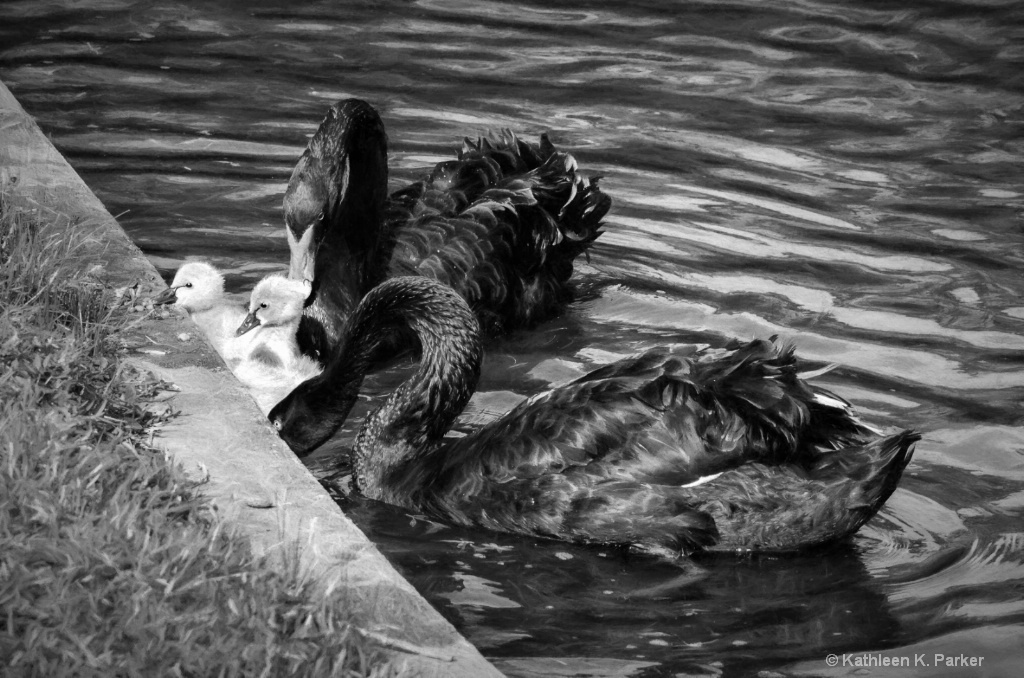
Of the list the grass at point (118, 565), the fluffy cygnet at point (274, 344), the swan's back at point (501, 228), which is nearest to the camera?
the grass at point (118, 565)

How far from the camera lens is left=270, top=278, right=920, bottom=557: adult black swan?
4652mm

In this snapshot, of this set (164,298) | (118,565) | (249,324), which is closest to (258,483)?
(118,565)

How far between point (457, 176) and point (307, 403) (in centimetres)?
185

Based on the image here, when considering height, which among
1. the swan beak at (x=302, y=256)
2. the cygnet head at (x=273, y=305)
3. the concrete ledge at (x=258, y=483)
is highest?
the concrete ledge at (x=258, y=483)

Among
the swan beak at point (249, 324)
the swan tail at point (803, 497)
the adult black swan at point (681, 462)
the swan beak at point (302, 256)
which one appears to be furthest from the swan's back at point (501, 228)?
the swan tail at point (803, 497)

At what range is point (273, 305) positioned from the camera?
595cm

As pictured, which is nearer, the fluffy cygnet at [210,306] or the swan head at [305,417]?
the swan head at [305,417]

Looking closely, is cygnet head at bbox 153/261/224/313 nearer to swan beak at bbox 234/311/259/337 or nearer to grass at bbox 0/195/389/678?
swan beak at bbox 234/311/259/337

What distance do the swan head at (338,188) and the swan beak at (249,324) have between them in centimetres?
32

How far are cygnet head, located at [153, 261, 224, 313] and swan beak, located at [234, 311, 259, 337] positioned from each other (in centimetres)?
28

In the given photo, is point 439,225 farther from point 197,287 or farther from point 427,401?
point 427,401

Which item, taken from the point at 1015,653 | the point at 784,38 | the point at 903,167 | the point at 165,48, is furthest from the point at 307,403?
the point at 784,38

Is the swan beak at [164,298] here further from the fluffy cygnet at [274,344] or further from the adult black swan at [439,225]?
the adult black swan at [439,225]

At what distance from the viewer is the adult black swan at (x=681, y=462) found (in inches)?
183
